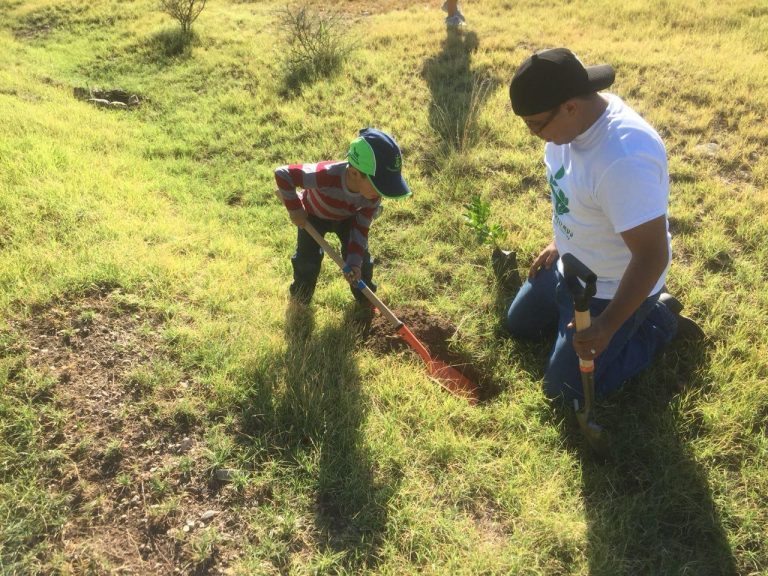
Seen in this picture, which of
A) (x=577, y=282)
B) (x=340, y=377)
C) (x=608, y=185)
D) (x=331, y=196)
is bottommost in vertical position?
(x=340, y=377)

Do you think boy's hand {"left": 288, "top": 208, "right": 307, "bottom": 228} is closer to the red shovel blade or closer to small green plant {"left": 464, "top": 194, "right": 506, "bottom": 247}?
the red shovel blade

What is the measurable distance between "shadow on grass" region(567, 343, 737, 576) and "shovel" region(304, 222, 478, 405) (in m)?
0.62

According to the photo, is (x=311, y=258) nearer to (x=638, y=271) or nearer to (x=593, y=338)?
(x=593, y=338)

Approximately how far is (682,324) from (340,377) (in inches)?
78.6

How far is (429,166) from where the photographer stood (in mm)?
5008

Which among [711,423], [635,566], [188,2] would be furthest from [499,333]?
[188,2]

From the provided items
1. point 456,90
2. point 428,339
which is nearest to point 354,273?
point 428,339

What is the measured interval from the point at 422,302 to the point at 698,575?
2.10 m

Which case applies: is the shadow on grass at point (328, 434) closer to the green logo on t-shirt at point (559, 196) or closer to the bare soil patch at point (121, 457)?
the bare soil patch at point (121, 457)

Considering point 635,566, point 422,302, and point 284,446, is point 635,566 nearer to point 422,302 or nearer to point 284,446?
point 284,446

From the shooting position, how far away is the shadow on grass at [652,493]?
88.4 inches

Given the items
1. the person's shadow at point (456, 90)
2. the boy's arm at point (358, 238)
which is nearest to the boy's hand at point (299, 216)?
the boy's arm at point (358, 238)

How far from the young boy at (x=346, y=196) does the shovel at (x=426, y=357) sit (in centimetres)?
7

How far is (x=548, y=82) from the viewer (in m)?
2.04
